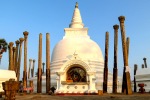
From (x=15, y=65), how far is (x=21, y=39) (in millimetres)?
4443

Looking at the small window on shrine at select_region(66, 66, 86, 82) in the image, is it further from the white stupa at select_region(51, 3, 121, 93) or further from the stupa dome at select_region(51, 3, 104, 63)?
the stupa dome at select_region(51, 3, 104, 63)

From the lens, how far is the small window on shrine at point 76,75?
27.0m

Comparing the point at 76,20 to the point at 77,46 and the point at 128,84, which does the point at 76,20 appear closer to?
the point at 77,46

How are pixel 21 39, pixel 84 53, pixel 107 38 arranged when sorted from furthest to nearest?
1. pixel 84 53
2. pixel 21 39
3. pixel 107 38

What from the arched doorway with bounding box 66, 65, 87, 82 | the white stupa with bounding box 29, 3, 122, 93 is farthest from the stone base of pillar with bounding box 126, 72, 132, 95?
the arched doorway with bounding box 66, 65, 87, 82

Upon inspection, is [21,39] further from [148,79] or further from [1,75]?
[148,79]

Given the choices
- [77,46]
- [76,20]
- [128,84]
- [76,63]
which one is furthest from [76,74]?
[76,20]

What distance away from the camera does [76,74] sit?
27.0 metres

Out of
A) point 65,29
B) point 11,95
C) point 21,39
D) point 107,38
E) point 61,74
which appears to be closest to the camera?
point 11,95

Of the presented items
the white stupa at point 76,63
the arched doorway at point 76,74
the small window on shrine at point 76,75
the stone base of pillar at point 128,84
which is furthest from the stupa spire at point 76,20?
the stone base of pillar at point 128,84

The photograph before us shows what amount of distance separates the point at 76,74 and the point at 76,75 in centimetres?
11

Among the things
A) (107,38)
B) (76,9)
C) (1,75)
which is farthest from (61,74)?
(76,9)

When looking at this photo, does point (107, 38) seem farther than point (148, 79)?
No

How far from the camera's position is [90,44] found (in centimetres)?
4084
